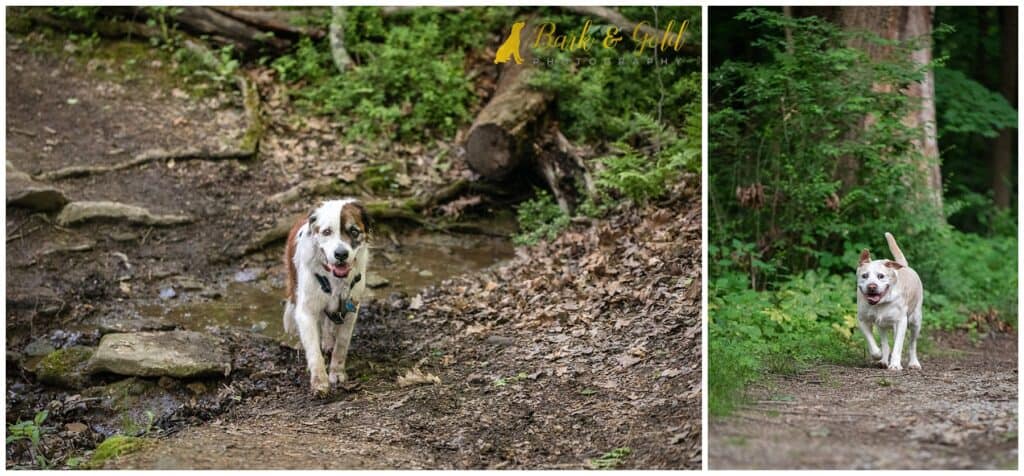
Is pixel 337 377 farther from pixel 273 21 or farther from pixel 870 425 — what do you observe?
pixel 273 21

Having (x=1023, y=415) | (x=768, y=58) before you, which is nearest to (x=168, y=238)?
(x=768, y=58)

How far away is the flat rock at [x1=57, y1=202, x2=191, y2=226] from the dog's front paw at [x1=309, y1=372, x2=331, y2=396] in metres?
3.42

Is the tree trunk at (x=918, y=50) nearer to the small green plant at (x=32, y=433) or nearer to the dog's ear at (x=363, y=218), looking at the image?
the dog's ear at (x=363, y=218)

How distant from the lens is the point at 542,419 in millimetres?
4758

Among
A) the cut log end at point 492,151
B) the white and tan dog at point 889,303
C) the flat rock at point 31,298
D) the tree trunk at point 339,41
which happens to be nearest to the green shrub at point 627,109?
the cut log end at point 492,151

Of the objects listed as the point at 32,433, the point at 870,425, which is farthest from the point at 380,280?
the point at 870,425

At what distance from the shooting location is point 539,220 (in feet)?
26.6

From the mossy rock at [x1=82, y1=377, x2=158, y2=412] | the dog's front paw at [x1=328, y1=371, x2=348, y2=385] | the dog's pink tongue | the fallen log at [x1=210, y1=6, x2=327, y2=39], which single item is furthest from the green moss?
the fallen log at [x1=210, y1=6, x2=327, y2=39]

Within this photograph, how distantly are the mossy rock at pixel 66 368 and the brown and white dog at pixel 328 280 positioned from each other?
130cm

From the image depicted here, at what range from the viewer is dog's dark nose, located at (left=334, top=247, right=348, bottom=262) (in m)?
5.36

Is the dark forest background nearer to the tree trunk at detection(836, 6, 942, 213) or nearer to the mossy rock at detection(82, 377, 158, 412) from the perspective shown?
the tree trunk at detection(836, 6, 942, 213)

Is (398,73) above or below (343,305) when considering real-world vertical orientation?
above

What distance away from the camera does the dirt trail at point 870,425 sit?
3664 millimetres

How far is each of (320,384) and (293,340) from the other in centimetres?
98
